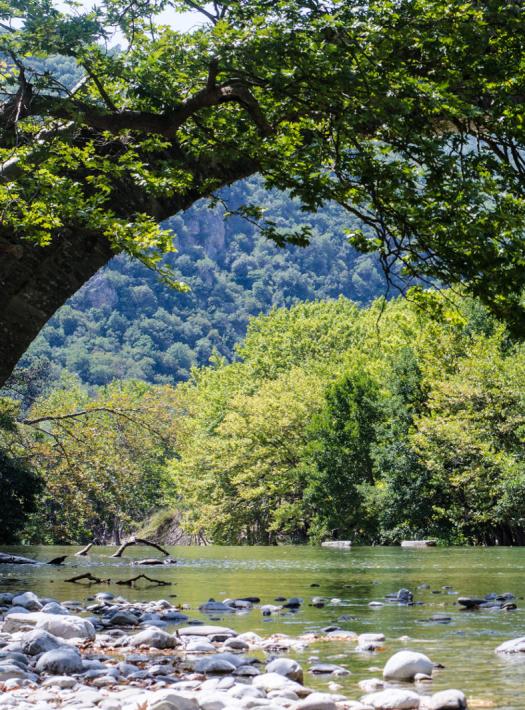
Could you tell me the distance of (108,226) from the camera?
8.25m

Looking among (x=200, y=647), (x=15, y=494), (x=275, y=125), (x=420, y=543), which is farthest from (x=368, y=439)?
(x=200, y=647)

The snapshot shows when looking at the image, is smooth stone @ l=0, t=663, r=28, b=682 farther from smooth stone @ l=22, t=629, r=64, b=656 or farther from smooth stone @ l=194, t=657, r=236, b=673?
smooth stone @ l=194, t=657, r=236, b=673

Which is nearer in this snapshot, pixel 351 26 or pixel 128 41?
pixel 351 26

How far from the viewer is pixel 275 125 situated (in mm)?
9844

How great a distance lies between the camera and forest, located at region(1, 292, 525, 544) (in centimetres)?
3881

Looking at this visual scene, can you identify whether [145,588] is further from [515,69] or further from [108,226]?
[515,69]

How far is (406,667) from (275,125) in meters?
5.52

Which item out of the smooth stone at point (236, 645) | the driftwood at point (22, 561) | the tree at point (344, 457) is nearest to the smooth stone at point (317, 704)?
the smooth stone at point (236, 645)

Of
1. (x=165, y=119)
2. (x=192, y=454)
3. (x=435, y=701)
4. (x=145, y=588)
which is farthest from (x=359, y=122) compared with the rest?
(x=192, y=454)

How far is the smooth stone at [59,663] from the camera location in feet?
23.4

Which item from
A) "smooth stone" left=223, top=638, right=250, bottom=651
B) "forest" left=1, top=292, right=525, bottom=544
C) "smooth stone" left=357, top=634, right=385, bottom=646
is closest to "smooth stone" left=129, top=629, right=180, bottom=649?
"smooth stone" left=223, top=638, right=250, bottom=651

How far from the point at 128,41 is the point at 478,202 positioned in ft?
13.5

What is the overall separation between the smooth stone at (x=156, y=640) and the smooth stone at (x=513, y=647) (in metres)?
2.78

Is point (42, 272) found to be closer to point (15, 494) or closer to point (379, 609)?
point (379, 609)
